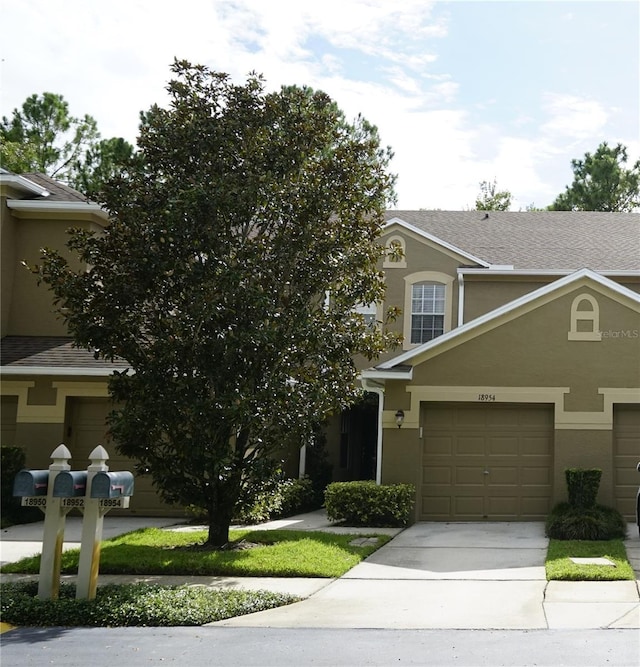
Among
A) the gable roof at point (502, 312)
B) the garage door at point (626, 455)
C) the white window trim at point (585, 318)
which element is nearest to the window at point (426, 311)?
the gable roof at point (502, 312)

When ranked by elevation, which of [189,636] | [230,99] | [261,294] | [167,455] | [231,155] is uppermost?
[230,99]

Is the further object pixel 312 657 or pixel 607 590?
pixel 607 590

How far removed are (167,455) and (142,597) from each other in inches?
148

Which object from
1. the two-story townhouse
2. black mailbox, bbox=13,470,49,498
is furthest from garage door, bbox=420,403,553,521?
black mailbox, bbox=13,470,49,498

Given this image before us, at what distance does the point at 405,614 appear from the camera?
906 centimetres

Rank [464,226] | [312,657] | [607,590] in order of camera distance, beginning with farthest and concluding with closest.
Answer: [464,226], [607,590], [312,657]

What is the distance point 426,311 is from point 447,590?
12125 millimetres

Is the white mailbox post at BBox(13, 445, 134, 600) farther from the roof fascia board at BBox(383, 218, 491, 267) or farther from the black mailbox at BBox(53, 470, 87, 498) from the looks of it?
the roof fascia board at BBox(383, 218, 491, 267)

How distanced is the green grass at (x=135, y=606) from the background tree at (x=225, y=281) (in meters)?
2.64

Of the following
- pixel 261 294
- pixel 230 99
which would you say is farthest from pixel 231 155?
pixel 261 294

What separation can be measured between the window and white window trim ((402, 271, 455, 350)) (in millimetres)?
85

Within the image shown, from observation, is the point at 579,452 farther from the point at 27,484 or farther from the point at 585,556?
the point at 27,484

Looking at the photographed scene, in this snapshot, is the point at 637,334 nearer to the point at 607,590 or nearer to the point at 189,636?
the point at 607,590

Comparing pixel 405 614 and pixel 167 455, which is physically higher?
pixel 167 455
